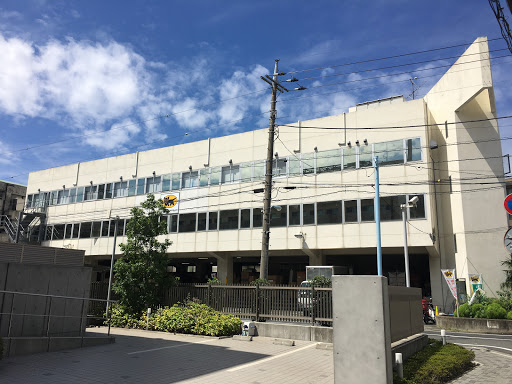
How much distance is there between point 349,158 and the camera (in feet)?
93.9

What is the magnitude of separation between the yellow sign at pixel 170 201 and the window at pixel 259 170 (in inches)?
316

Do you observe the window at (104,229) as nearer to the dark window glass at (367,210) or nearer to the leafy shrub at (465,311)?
the dark window glass at (367,210)

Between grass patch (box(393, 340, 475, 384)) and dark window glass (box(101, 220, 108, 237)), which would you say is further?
dark window glass (box(101, 220, 108, 237))

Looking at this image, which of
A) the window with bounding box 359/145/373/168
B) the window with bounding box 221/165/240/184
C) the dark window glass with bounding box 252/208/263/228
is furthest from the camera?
the window with bounding box 221/165/240/184

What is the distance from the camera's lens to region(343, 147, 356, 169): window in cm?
2842

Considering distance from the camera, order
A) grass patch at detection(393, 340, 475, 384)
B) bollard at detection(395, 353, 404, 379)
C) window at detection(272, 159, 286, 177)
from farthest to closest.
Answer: window at detection(272, 159, 286, 177), grass patch at detection(393, 340, 475, 384), bollard at detection(395, 353, 404, 379)

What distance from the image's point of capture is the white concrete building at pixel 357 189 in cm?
2573

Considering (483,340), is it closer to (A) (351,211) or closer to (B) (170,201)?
(A) (351,211)

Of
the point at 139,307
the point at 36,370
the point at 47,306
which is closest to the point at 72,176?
the point at 139,307

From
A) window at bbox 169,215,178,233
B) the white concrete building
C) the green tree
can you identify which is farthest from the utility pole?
window at bbox 169,215,178,233

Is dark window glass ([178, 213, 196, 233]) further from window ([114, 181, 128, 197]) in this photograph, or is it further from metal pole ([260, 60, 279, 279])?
metal pole ([260, 60, 279, 279])

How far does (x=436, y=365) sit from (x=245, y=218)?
76.0 ft

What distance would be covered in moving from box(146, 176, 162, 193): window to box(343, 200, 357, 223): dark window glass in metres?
17.3

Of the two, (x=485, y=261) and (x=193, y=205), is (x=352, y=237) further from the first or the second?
(x=193, y=205)
